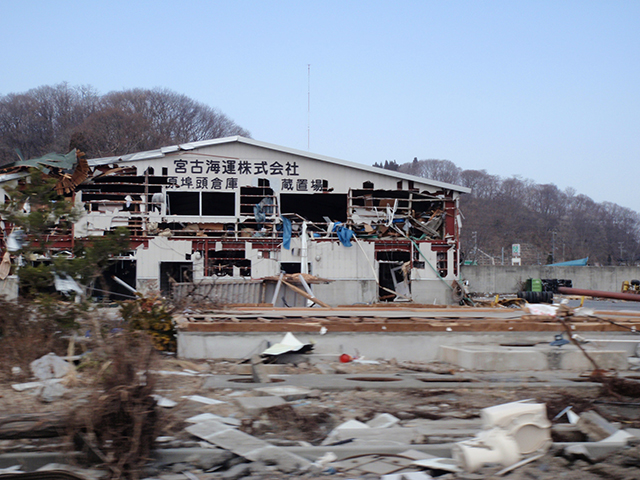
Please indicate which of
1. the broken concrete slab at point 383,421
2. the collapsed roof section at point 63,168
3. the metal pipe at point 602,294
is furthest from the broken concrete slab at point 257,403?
Answer: the collapsed roof section at point 63,168

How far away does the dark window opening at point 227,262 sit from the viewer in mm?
24655

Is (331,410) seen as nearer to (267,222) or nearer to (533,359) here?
(533,359)

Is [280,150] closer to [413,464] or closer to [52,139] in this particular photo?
[413,464]

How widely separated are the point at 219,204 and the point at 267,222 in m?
2.90

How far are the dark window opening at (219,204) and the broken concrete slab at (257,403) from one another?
20112 mm

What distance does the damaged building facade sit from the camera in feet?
80.0

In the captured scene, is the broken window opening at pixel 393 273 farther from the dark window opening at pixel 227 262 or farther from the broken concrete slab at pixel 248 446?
the broken concrete slab at pixel 248 446

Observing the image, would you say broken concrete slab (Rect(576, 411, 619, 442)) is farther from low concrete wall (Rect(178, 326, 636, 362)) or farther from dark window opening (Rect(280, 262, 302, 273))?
dark window opening (Rect(280, 262, 302, 273))

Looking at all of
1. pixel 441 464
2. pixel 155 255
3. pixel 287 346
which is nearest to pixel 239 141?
pixel 155 255

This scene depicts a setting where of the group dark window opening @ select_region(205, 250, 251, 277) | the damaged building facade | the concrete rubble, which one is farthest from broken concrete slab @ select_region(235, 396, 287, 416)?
dark window opening @ select_region(205, 250, 251, 277)

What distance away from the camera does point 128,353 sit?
450 centimetres

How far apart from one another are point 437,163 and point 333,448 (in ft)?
315

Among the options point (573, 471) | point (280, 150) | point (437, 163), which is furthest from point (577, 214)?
point (573, 471)

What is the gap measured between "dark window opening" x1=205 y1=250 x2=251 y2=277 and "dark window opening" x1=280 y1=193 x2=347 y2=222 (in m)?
3.47
